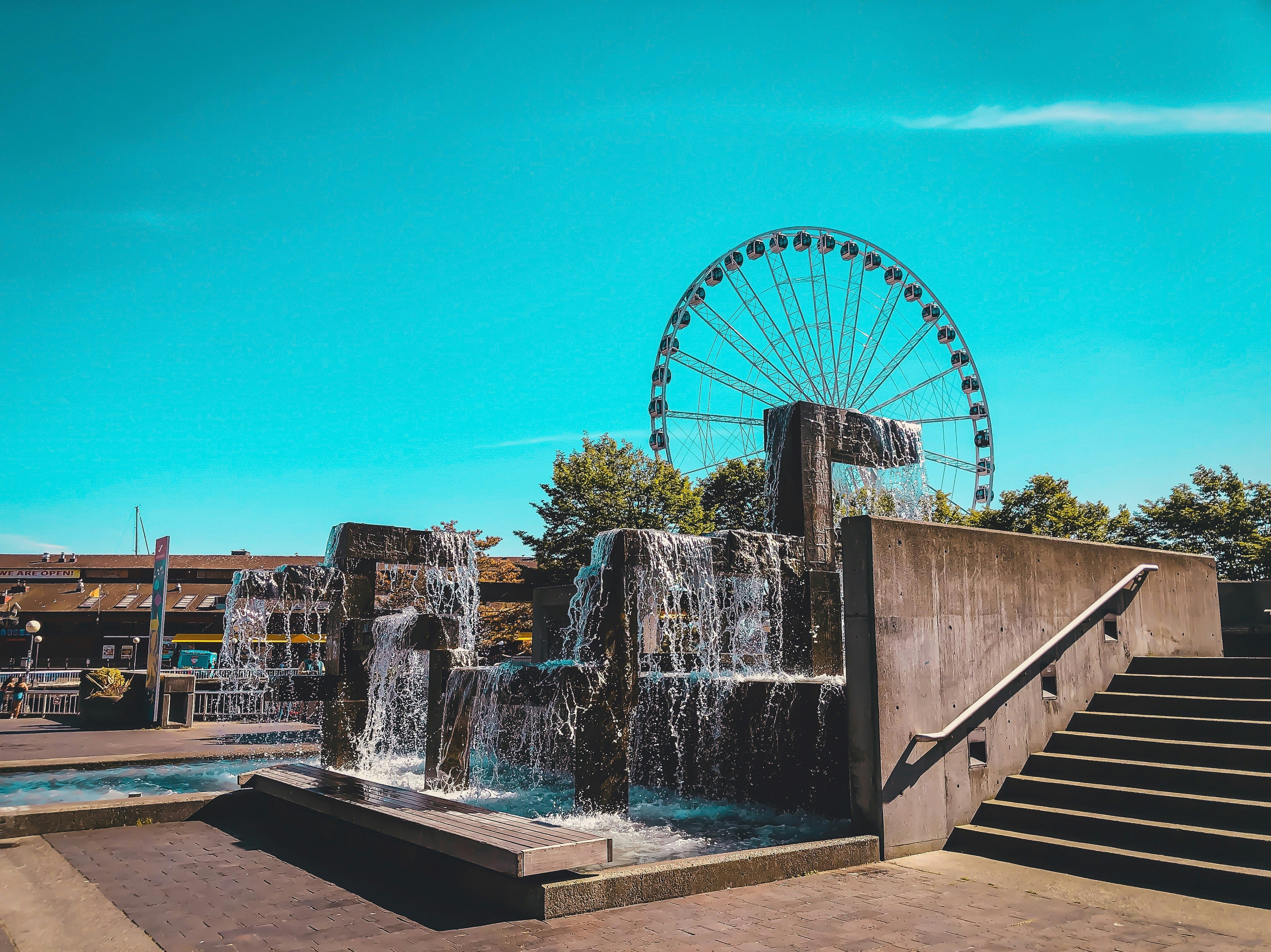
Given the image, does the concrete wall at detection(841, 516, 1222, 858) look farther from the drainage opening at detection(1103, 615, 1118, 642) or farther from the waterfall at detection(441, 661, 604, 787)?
the waterfall at detection(441, 661, 604, 787)

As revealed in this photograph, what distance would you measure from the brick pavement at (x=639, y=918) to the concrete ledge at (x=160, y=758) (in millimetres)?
6406

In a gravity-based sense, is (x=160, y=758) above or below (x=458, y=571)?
below

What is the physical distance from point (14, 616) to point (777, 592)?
2763 centimetres

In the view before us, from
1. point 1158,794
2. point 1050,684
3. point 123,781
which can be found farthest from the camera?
point 123,781

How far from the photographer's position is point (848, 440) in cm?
1257

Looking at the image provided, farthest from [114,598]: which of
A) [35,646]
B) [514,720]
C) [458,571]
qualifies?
[514,720]

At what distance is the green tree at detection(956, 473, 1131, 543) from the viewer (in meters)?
36.8

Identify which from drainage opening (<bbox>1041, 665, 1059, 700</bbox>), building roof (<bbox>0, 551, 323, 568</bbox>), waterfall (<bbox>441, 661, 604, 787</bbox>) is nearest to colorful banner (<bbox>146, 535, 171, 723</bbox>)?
waterfall (<bbox>441, 661, 604, 787</bbox>)

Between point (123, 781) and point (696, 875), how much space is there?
29.4ft

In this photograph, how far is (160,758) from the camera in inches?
513

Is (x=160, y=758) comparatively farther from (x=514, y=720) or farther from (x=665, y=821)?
(x=665, y=821)

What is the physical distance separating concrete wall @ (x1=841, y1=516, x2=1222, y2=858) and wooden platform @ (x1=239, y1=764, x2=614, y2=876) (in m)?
2.31

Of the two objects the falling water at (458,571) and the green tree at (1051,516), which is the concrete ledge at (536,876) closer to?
the falling water at (458,571)

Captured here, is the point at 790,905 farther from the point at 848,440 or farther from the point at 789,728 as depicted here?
the point at 848,440
